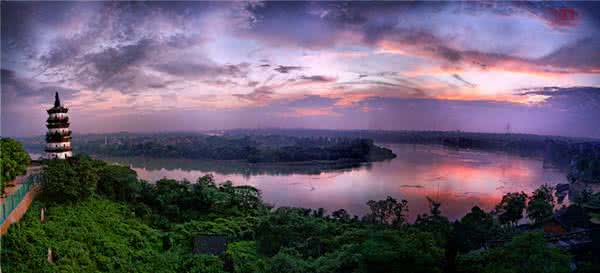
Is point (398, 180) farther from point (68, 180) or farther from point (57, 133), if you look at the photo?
point (68, 180)

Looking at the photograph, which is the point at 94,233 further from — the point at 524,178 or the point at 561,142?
the point at 561,142

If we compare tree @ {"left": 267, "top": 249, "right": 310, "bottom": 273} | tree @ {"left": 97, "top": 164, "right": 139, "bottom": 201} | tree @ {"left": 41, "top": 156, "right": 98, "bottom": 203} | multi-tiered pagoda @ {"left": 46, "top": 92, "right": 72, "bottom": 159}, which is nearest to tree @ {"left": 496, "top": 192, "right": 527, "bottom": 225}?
tree @ {"left": 267, "top": 249, "right": 310, "bottom": 273}

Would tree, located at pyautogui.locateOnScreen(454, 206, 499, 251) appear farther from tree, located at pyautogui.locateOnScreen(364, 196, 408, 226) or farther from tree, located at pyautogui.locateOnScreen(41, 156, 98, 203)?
tree, located at pyautogui.locateOnScreen(41, 156, 98, 203)

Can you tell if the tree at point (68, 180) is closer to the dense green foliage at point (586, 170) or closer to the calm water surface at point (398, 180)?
the calm water surface at point (398, 180)

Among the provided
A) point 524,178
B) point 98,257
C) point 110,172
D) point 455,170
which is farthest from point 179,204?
point 524,178

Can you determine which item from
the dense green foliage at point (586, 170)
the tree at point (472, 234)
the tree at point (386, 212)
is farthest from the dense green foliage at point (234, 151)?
the tree at point (472, 234)

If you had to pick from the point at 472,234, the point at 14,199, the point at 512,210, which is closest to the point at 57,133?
the point at 14,199
